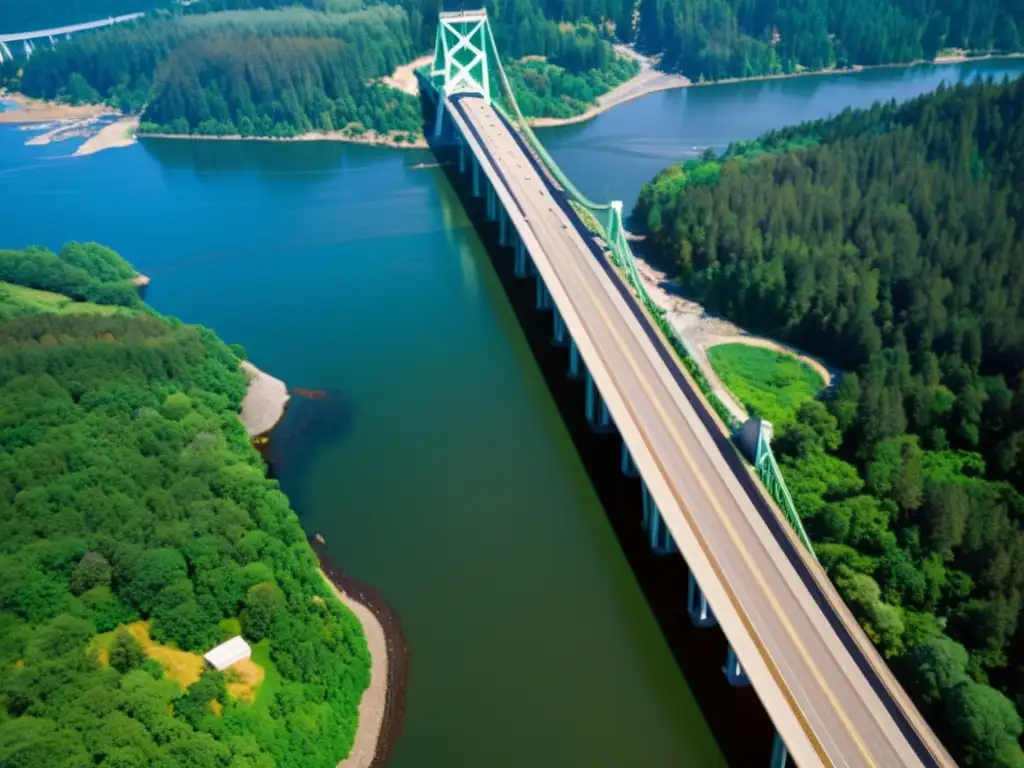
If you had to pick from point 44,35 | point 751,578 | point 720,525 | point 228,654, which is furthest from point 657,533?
point 44,35

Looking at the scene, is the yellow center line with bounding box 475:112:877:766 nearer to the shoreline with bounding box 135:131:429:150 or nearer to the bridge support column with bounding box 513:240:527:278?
the bridge support column with bounding box 513:240:527:278

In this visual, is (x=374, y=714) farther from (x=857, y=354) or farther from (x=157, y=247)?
(x=157, y=247)

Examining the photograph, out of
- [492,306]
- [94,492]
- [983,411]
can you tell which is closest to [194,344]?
[94,492]

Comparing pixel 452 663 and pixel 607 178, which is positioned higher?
pixel 607 178

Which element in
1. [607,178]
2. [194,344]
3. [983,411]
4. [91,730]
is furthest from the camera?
[607,178]

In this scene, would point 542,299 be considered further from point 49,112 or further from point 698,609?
point 49,112

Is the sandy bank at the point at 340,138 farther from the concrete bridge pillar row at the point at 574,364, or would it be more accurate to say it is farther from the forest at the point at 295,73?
the concrete bridge pillar row at the point at 574,364

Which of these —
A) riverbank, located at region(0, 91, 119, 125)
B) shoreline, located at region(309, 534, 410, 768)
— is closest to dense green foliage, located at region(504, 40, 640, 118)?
riverbank, located at region(0, 91, 119, 125)

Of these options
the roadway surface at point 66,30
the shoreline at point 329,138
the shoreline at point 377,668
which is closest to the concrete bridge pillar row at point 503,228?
the shoreline at point 329,138
